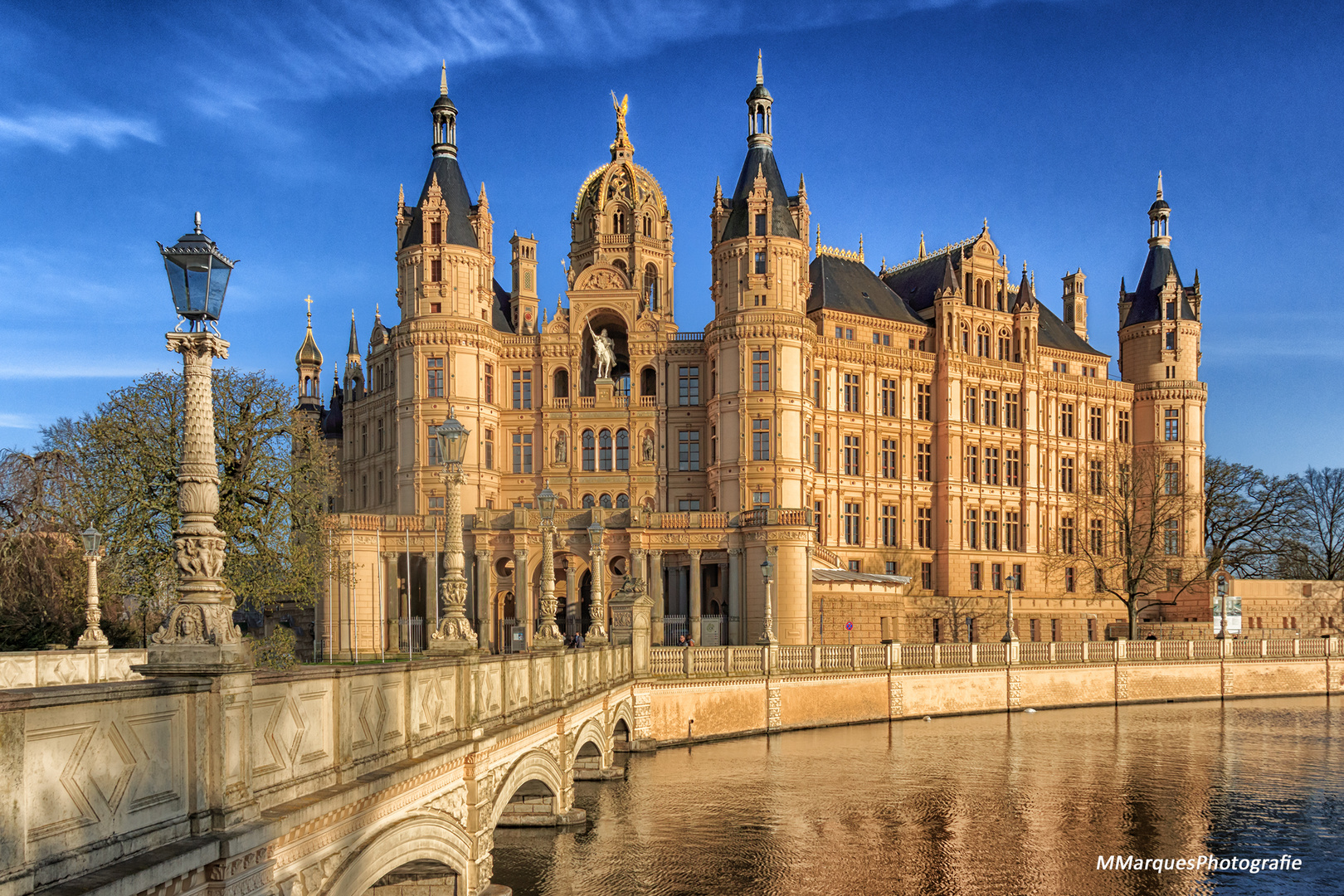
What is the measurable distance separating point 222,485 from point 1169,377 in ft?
215

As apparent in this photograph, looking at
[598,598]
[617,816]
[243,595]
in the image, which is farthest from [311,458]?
[617,816]

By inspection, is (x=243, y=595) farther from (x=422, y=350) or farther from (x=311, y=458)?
(x=422, y=350)

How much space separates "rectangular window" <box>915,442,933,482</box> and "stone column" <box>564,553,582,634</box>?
23099mm

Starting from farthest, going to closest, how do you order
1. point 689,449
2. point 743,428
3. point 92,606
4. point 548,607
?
point 689,449
point 743,428
point 92,606
point 548,607

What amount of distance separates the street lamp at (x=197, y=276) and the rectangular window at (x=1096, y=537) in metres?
74.0

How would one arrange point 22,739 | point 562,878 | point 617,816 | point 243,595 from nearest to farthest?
point 22,739, point 562,878, point 617,816, point 243,595

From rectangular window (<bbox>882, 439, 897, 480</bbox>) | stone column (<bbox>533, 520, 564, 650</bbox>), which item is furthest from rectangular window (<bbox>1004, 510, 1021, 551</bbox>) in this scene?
stone column (<bbox>533, 520, 564, 650</bbox>)

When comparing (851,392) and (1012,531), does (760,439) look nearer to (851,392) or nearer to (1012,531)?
(851,392)

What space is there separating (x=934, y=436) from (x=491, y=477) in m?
27.6

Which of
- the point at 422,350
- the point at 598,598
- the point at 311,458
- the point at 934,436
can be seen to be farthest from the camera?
the point at 934,436

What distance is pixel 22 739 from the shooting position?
7.00 m

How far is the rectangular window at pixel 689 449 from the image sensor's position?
66.9 meters

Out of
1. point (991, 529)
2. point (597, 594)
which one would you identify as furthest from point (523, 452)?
point (597, 594)

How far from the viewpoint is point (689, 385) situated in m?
67.2
